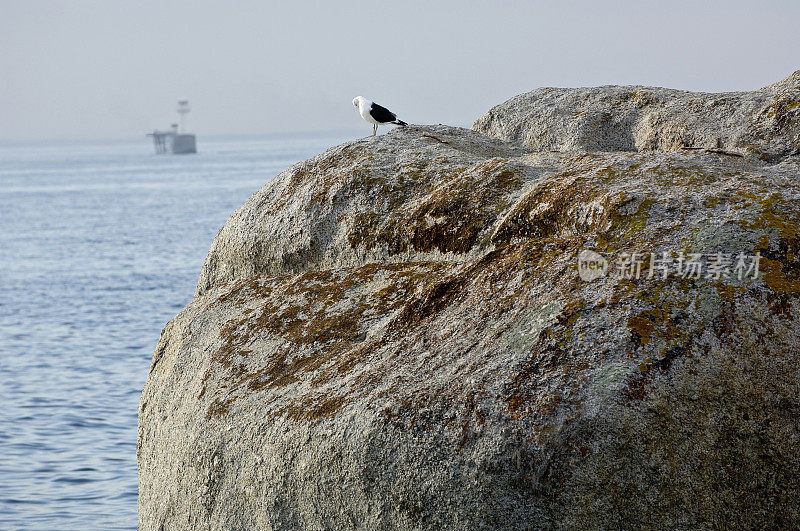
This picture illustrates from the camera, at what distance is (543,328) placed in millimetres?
4863

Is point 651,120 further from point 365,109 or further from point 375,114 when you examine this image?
point 365,109

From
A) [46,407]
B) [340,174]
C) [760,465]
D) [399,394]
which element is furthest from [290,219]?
[46,407]

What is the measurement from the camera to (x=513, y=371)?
4.73m

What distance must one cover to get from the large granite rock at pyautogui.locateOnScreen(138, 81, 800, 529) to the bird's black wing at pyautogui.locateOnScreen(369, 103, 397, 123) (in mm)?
3304

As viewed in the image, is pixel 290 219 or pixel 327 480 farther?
pixel 290 219

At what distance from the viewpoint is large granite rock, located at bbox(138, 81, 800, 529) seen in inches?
174

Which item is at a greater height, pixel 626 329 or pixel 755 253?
pixel 755 253

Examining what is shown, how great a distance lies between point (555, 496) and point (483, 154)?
4931 millimetres

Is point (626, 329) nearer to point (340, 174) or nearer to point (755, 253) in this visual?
point (755, 253)

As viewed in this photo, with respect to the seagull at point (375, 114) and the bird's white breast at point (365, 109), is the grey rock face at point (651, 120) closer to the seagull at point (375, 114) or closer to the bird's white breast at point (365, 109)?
the seagull at point (375, 114)

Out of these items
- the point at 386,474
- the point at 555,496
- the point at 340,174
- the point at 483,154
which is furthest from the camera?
the point at 483,154

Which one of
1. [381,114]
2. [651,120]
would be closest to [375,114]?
[381,114]

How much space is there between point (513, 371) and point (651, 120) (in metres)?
5.31

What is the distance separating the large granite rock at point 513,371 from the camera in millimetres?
4426
